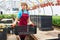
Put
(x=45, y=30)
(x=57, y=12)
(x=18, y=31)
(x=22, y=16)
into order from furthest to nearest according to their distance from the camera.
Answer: (x=57, y=12), (x=45, y=30), (x=22, y=16), (x=18, y=31)

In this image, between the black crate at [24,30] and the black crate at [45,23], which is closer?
the black crate at [24,30]

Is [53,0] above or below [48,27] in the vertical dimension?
above

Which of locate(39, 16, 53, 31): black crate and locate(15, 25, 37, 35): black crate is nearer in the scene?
locate(15, 25, 37, 35): black crate

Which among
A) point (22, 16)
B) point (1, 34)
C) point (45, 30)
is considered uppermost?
point (22, 16)

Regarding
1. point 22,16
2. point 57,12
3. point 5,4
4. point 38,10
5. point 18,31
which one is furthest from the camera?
point 5,4

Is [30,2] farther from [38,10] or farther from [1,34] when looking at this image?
[1,34]

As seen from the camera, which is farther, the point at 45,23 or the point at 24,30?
the point at 45,23

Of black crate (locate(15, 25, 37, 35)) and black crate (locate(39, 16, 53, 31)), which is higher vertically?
black crate (locate(15, 25, 37, 35))

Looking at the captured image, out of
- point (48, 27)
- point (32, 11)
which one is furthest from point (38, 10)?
point (48, 27)

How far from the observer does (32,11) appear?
1462 centimetres

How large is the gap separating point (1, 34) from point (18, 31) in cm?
50

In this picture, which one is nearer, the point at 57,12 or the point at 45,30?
the point at 45,30

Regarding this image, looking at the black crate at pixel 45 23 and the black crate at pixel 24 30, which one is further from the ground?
the black crate at pixel 24 30

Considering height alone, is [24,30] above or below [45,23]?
above
